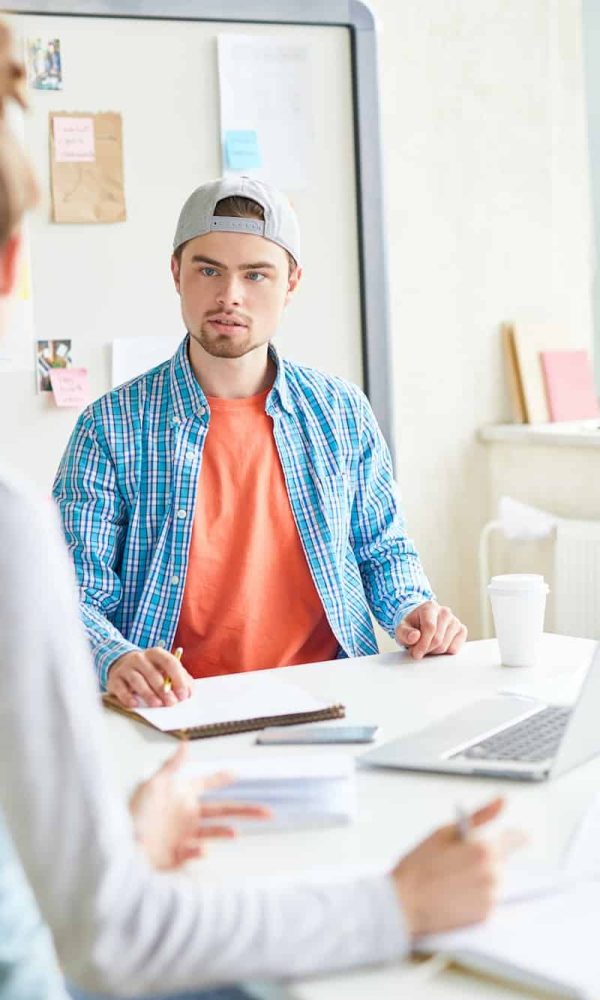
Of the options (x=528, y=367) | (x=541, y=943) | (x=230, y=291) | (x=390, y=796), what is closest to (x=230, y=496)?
(x=230, y=291)

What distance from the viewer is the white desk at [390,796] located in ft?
2.90

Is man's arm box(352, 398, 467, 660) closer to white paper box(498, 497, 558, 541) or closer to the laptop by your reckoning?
the laptop

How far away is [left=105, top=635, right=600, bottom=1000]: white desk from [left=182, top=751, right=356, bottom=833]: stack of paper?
0.05 feet

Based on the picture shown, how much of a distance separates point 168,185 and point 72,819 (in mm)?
2372

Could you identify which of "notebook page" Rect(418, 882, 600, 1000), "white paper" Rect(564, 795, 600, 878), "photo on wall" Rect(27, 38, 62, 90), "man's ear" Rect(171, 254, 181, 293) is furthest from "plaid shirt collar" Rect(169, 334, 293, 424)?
"notebook page" Rect(418, 882, 600, 1000)

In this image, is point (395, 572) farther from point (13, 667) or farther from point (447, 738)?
point (13, 667)

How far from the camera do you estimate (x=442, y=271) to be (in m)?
3.40

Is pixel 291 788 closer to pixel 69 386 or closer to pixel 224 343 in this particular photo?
pixel 224 343

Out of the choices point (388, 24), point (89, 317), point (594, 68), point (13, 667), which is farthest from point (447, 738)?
point (594, 68)

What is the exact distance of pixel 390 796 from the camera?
49.1 inches

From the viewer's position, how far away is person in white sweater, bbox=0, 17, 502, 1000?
0.79 m

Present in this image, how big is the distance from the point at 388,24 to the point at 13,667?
2.83 metres

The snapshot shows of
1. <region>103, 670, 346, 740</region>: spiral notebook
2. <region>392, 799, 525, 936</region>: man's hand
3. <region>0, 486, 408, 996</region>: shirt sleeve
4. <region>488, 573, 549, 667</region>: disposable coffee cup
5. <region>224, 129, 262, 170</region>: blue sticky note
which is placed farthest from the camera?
<region>224, 129, 262, 170</region>: blue sticky note

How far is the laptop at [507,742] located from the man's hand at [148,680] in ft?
1.06
